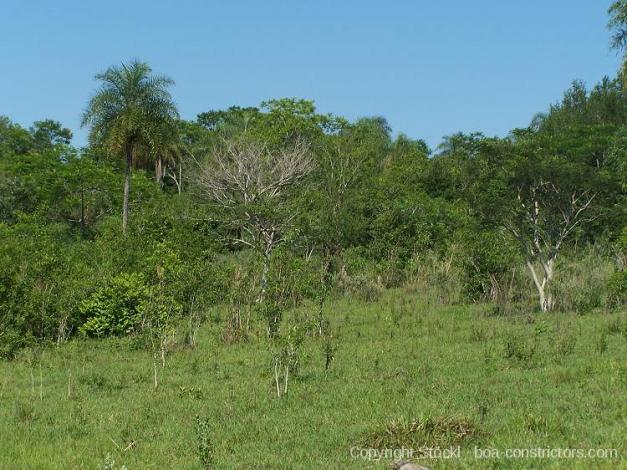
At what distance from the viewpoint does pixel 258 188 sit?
94.6ft

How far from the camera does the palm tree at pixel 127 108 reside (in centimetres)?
3111

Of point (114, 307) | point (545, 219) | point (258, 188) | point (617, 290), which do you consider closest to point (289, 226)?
point (258, 188)

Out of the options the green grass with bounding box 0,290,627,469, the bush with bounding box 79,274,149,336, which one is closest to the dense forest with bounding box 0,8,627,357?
the bush with bounding box 79,274,149,336

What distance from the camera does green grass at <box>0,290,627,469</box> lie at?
807cm

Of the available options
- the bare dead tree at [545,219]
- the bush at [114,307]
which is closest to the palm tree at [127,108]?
the bush at [114,307]

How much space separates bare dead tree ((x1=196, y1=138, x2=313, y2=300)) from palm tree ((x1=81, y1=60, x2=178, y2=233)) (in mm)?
3322

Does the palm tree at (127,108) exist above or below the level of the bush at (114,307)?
above

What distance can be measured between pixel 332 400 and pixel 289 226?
54.3 ft

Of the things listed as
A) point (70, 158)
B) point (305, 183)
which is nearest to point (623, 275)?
point (305, 183)

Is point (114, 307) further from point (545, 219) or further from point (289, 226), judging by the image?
point (545, 219)

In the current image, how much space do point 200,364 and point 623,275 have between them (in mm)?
11672

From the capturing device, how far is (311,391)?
1179cm

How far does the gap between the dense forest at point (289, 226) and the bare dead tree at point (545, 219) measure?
5 cm

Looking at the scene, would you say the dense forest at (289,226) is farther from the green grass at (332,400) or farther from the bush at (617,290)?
the green grass at (332,400)
